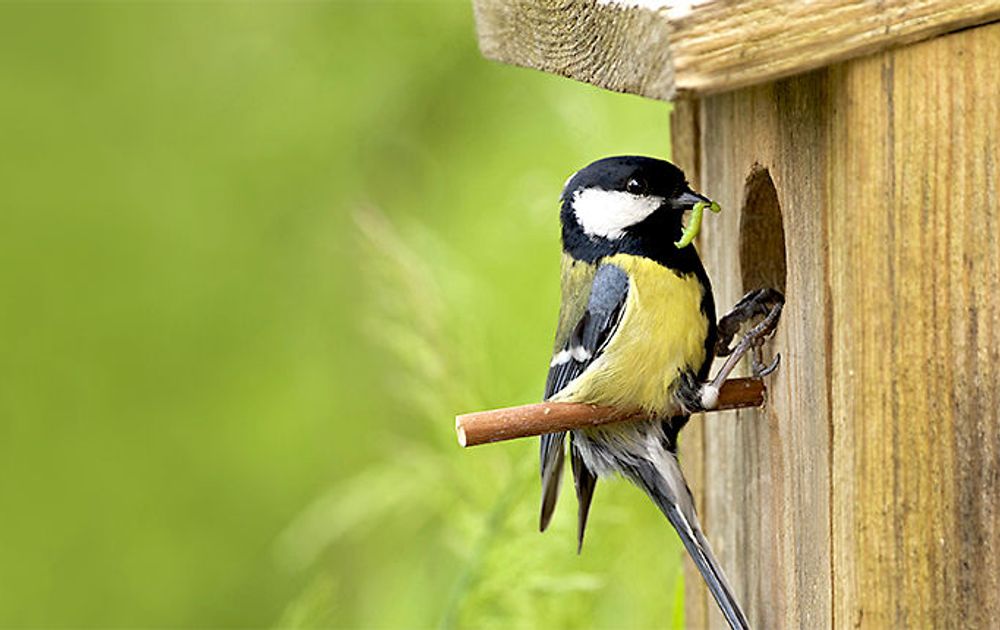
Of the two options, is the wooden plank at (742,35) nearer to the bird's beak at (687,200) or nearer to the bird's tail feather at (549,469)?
the bird's beak at (687,200)

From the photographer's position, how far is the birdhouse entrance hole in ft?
5.12

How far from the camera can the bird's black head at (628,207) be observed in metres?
1.58

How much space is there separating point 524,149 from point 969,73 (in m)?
1.53

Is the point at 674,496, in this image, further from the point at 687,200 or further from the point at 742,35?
the point at 742,35

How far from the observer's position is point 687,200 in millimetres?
1556

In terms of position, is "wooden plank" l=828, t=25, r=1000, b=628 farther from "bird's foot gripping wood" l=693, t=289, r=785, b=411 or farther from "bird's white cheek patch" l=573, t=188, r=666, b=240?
"bird's white cheek patch" l=573, t=188, r=666, b=240

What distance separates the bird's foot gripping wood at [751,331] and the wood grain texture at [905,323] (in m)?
0.12

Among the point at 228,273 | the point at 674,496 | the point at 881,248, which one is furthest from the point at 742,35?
the point at 228,273

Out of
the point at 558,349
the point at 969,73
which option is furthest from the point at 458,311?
the point at 969,73

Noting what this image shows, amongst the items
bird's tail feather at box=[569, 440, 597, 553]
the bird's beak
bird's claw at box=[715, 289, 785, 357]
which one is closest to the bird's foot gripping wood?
bird's claw at box=[715, 289, 785, 357]

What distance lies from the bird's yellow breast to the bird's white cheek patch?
0.08 meters

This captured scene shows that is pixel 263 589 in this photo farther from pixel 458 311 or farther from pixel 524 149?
pixel 458 311

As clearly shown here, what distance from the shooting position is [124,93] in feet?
9.84

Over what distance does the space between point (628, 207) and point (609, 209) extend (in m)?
0.03
